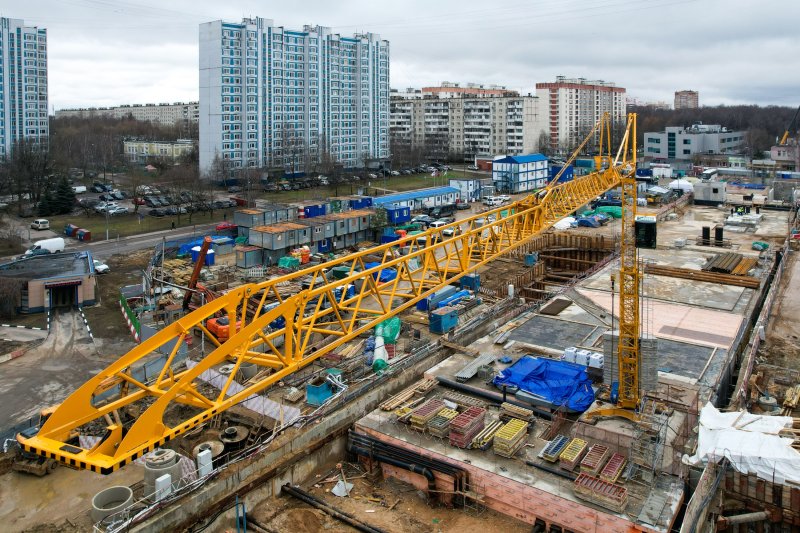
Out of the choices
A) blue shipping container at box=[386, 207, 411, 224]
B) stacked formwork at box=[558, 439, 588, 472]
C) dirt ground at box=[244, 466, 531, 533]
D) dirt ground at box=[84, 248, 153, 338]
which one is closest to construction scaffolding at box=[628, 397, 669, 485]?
stacked formwork at box=[558, 439, 588, 472]

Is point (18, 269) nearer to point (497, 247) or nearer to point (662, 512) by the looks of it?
point (497, 247)

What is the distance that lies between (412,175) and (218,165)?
18.1m

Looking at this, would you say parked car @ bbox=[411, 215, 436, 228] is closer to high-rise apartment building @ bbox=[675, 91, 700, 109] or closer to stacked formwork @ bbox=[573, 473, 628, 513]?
stacked formwork @ bbox=[573, 473, 628, 513]

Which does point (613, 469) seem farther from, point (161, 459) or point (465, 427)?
point (161, 459)

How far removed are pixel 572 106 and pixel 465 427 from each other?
68805mm

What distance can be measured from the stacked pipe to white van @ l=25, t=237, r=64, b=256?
20.6 meters

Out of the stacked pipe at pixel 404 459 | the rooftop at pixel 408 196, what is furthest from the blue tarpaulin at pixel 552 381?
the rooftop at pixel 408 196

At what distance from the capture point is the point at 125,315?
2038 cm

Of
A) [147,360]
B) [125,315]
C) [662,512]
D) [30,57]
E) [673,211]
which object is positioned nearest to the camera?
[662,512]

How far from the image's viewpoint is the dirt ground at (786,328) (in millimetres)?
15797

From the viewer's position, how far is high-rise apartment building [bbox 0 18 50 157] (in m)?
49.3

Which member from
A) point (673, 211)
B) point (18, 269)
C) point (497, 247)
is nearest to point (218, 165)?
point (18, 269)

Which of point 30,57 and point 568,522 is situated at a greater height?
point 30,57

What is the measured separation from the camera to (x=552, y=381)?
1290cm
